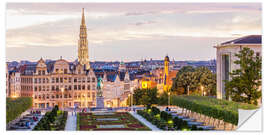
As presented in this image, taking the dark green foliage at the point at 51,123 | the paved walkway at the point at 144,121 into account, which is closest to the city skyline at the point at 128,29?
the paved walkway at the point at 144,121

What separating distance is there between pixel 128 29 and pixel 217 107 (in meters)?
13.1

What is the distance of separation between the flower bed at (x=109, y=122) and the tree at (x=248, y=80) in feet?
22.8

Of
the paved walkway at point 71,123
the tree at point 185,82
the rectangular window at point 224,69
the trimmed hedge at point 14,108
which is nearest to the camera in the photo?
the trimmed hedge at point 14,108

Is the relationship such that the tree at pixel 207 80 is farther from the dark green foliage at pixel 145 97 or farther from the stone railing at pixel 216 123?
the stone railing at pixel 216 123

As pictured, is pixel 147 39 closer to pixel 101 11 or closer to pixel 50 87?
pixel 101 11

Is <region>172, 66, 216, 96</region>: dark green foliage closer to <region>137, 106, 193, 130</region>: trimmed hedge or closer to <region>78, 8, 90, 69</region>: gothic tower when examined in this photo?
<region>78, 8, 90, 69</region>: gothic tower

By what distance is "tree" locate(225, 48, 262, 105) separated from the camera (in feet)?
122

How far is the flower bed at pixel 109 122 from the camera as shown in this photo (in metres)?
36.1

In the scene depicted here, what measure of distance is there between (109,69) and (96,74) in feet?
6.97

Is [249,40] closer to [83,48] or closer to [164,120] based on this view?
[164,120]

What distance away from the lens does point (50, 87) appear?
5312 centimetres

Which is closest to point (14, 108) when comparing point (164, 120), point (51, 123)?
point (51, 123)

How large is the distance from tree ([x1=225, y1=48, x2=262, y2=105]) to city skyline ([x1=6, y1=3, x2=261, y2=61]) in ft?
11.5

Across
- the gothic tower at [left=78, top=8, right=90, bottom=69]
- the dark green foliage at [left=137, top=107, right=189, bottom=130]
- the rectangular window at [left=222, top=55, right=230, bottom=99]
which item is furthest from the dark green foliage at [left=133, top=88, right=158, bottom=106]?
the rectangular window at [left=222, top=55, right=230, bottom=99]
